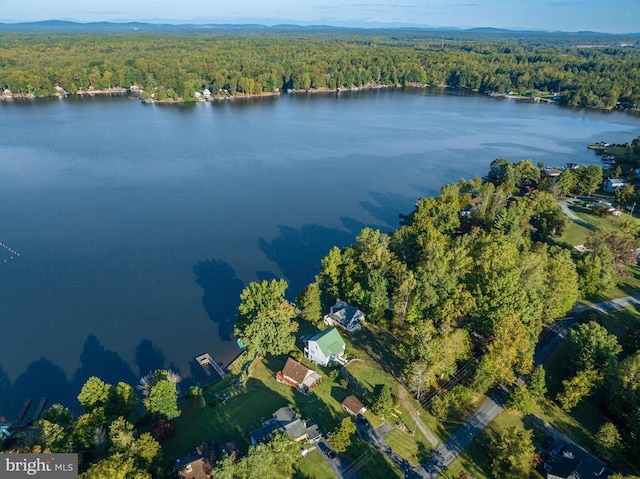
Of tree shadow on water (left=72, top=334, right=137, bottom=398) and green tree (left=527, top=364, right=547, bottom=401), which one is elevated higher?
green tree (left=527, top=364, right=547, bottom=401)

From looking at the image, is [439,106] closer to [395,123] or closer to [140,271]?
[395,123]

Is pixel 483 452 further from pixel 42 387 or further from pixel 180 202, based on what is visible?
pixel 180 202

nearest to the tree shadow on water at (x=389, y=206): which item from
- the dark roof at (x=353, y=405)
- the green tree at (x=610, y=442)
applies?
the dark roof at (x=353, y=405)

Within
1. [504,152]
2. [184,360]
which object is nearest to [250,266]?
[184,360]

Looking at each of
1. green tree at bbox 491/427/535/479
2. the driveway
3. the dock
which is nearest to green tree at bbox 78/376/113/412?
the dock

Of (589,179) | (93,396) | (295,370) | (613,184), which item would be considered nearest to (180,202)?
(93,396)

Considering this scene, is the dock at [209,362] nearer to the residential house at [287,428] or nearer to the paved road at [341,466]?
the residential house at [287,428]

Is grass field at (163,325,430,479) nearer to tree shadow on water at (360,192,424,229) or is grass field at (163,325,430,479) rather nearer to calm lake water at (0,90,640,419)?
calm lake water at (0,90,640,419)
